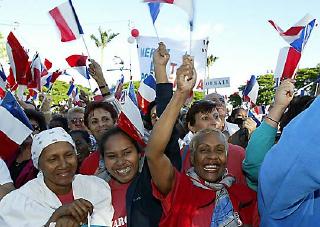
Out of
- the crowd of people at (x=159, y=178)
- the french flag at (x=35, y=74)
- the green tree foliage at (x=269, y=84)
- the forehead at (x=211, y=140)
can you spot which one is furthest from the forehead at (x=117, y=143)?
the green tree foliage at (x=269, y=84)

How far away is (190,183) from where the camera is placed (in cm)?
244

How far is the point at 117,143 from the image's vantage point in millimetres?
2750

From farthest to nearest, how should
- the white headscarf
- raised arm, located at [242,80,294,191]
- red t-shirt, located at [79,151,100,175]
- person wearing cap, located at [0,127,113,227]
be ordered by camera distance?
red t-shirt, located at [79,151,100,175] → the white headscarf → person wearing cap, located at [0,127,113,227] → raised arm, located at [242,80,294,191]

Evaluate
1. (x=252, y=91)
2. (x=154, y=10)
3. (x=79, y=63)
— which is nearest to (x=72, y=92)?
(x=79, y=63)

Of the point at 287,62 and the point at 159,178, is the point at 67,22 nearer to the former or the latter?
the point at 287,62

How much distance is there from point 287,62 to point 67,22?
101 inches

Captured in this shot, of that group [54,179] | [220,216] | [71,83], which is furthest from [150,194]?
[71,83]

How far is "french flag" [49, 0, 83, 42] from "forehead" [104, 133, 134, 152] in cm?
242

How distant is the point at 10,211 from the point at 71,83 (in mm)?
10800

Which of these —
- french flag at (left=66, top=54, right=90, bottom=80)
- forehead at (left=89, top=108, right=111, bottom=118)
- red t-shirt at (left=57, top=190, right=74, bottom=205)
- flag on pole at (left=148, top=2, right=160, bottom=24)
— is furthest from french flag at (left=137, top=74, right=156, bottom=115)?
red t-shirt at (left=57, top=190, right=74, bottom=205)

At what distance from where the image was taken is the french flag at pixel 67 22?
16.1 ft

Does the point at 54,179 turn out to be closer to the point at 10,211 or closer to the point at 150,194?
the point at 10,211

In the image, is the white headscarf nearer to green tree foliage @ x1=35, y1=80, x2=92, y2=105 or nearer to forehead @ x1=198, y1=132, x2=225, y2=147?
forehead @ x1=198, y1=132, x2=225, y2=147

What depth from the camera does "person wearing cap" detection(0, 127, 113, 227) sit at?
222 centimetres
